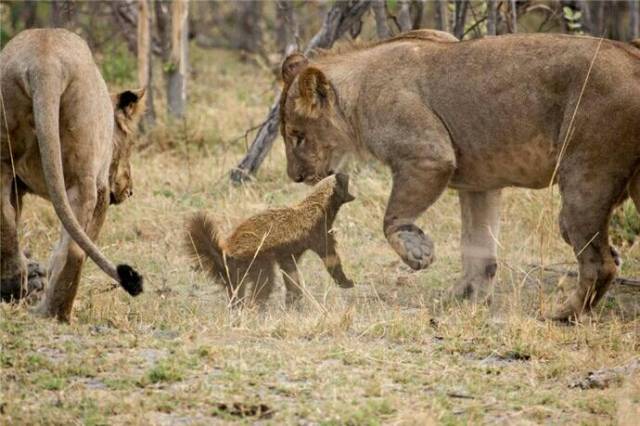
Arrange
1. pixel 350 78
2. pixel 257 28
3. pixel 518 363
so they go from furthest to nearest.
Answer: pixel 257 28
pixel 350 78
pixel 518 363

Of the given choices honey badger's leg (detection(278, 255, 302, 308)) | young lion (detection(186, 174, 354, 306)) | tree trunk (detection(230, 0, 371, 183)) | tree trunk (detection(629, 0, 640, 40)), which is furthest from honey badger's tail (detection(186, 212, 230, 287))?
tree trunk (detection(629, 0, 640, 40))

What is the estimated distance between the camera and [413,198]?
21.3ft

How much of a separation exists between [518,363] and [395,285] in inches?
83.6

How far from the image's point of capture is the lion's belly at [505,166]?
6340 millimetres

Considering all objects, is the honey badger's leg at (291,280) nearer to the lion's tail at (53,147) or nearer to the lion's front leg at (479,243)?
the lion's front leg at (479,243)

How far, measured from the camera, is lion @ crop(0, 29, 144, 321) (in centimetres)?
→ 553

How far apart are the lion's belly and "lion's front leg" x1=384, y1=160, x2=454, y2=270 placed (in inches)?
6.4

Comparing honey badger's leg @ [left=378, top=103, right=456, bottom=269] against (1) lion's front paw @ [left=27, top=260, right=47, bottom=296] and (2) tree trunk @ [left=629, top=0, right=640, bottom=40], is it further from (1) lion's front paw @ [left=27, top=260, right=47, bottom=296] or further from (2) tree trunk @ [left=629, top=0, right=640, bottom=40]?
(2) tree trunk @ [left=629, top=0, right=640, bottom=40]

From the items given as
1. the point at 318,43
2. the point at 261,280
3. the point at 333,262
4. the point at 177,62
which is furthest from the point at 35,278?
the point at 177,62

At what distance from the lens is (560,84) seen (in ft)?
20.2

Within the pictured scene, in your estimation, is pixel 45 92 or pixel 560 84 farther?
pixel 560 84

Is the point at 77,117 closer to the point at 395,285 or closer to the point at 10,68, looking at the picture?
the point at 10,68

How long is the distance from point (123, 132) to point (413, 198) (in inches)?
64.1

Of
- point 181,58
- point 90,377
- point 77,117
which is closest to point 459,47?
point 77,117
